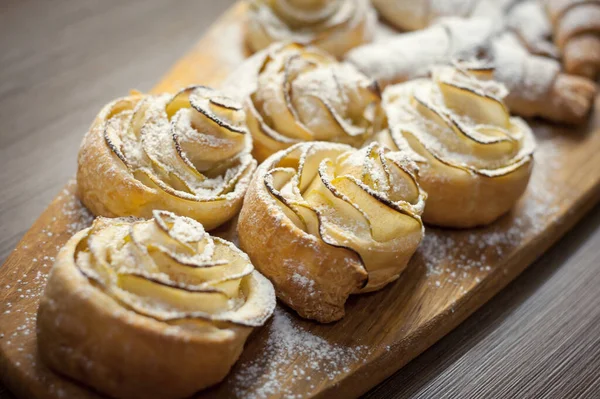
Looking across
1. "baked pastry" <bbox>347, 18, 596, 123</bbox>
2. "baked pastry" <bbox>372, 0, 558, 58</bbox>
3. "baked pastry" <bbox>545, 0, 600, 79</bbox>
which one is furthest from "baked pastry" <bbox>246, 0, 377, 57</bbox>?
"baked pastry" <bbox>545, 0, 600, 79</bbox>

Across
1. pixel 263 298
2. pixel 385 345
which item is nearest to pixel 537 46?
pixel 385 345

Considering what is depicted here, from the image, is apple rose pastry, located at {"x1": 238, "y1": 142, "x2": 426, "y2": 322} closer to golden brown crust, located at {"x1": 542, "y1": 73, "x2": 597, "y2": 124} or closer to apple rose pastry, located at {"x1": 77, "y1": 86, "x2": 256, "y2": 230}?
apple rose pastry, located at {"x1": 77, "y1": 86, "x2": 256, "y2": 230}

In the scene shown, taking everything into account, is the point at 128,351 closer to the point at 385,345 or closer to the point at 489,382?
the point at 385,345

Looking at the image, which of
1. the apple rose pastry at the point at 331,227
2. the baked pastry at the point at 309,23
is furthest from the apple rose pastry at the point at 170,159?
the baked pastry at the point at 309,23

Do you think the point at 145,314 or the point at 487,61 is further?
the point at 487,61

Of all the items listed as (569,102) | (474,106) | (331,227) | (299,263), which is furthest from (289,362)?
(569,102)

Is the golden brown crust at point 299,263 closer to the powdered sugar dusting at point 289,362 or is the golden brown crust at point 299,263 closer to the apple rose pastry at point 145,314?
the powdered sugar dusting at point 289,362

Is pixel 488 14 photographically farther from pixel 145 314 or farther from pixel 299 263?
pixel 145 314
